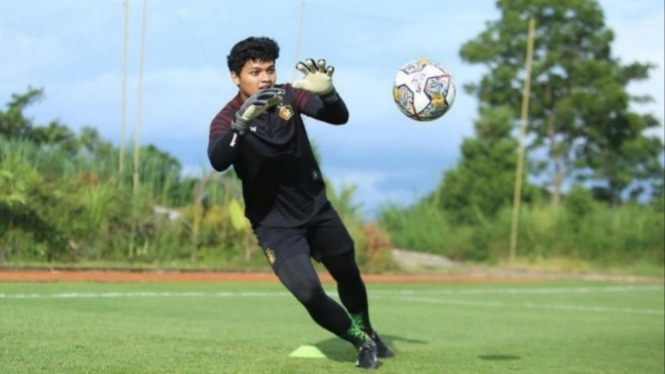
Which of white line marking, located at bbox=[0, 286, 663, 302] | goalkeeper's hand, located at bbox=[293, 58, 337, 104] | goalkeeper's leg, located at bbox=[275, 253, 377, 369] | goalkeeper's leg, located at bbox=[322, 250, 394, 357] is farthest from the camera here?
white line marking, located at bbox=[0, 286, 663, 302]

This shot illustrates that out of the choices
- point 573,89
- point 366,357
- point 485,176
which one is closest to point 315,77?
point 366,357

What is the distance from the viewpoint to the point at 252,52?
23.8ft

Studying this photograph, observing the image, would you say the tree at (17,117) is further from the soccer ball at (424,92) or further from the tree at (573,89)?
the tree at (573,89)

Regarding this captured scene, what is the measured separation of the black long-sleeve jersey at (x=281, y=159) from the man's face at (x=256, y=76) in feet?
0.57

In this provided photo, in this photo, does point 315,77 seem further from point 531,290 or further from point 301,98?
point 531,290

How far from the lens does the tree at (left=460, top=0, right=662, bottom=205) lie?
4741cm

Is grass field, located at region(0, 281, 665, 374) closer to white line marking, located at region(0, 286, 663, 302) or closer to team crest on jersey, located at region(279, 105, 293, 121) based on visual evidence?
white line marking, located at region(0, 286, 663, 302)

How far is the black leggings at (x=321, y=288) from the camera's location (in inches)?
289

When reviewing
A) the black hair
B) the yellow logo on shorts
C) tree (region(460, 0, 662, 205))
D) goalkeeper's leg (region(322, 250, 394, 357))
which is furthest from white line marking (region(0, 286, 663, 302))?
tree (region(460, 0, 662, 205))

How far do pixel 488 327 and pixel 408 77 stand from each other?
542 centimetres

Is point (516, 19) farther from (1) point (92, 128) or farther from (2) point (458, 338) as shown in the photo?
(2) point (458, 338)

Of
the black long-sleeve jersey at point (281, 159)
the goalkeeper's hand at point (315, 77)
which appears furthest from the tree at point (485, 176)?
the goalkeeper's hand at point (315, 77)

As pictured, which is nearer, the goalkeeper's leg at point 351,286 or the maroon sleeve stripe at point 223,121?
the maroon sleeve stripe at point 223,121

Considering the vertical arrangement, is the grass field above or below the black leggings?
below
